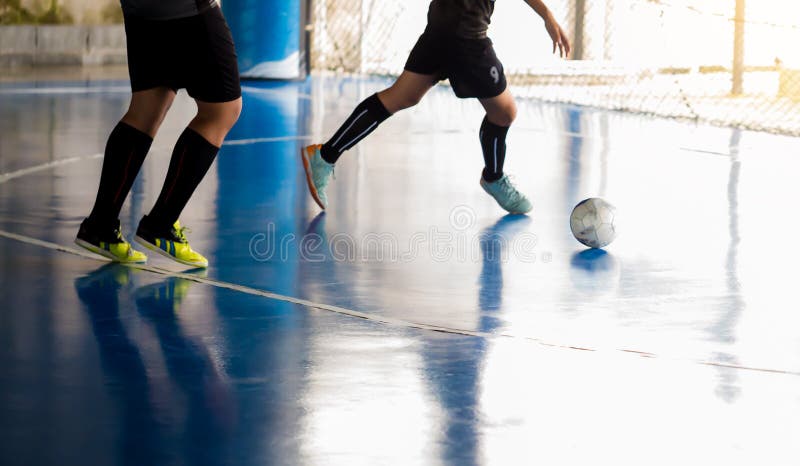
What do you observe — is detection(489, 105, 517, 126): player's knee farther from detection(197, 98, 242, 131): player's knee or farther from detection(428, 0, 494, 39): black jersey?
detection(197, 98, 242, 131): player's knee

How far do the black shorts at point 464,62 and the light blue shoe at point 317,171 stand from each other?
0.76 metres

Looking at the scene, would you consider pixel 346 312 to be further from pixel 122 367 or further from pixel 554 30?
pixel 554 30


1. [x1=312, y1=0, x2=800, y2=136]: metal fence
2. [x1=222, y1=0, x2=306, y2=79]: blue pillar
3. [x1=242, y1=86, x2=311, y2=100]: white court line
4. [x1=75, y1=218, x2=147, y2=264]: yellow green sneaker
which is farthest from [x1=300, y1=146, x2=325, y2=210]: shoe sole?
[x1=312, y1=0, x2=800, y2=136]: metal fence

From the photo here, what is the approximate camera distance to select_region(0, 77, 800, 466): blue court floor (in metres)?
3.43

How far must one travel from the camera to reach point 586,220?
19.8ft

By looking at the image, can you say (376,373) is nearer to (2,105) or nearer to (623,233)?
(623,233)

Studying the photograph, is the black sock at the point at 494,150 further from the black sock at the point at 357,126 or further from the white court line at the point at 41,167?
the white court line at the point at 41,167

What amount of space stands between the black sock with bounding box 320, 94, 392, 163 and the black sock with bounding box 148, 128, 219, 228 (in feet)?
5.34

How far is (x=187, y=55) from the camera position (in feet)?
16.6

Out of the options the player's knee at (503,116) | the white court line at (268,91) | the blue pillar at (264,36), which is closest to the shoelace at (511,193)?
the player's knee at (503,116)

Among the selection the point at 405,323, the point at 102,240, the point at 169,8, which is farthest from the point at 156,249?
the point at 405,323

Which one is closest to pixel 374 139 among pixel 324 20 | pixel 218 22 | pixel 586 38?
pixel 218 22

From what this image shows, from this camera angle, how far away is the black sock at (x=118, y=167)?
5254 mm

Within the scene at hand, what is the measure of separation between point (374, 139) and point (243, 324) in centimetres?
550
